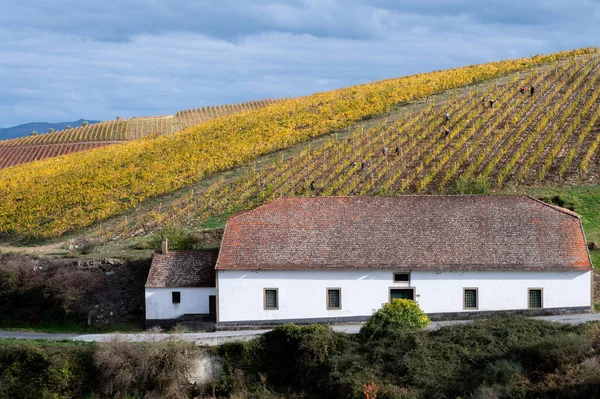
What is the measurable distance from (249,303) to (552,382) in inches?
576

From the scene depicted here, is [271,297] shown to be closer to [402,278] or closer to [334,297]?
[334,297]

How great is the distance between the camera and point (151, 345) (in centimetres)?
2997

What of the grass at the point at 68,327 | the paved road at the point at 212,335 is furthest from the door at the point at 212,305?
the grass at the point at 68,327

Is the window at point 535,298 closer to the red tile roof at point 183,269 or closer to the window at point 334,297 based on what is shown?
the window at point 334,297

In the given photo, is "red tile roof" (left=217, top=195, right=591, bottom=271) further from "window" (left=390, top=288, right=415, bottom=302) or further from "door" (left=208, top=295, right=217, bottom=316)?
"door" (left=208, top=295, right=217, bottom=316)

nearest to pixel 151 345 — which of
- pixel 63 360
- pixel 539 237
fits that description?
pixel 63 360

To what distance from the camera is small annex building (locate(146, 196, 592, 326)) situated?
3419cm

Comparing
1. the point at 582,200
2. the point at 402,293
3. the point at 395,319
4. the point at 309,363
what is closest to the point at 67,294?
the point at 309,363

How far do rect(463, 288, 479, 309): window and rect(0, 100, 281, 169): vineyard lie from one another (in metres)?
72.2

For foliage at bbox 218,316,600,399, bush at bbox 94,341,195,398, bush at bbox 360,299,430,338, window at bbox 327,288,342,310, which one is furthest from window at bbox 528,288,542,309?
bush at bbox 94,341,195,398

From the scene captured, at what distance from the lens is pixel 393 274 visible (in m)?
34.4

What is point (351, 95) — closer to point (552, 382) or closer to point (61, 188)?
→ point (61, 188)

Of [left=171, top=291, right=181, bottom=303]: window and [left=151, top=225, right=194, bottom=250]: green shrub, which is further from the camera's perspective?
[left=151, top=225, right=194, bottom=250]: green shrub

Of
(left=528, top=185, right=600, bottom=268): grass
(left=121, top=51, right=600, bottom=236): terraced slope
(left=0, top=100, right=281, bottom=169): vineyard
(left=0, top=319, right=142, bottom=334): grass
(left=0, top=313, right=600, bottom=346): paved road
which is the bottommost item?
(left=0, top=319, right=142, bottom=334): grass
